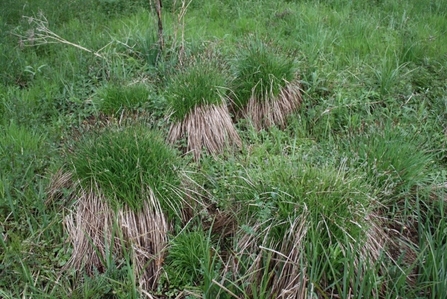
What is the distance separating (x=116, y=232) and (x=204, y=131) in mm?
1180

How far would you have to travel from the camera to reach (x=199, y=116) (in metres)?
3.84

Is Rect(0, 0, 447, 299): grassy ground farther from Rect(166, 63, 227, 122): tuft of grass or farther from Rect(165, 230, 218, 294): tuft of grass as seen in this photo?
Rect(166, 63, 227, 122): tuft of grass

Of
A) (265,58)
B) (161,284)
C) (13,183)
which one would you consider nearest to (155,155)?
(161,284)

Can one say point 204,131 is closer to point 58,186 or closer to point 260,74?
point 260,74

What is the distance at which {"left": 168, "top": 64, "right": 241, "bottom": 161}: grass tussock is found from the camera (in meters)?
3.81

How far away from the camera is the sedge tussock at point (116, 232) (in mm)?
2908

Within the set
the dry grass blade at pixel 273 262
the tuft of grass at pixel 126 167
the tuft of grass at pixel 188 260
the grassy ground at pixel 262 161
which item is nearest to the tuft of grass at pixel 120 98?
the grassy ground at pixel 262 161

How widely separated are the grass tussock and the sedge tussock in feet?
2.73

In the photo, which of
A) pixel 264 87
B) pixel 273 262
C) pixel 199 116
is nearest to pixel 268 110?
pixel 264 87

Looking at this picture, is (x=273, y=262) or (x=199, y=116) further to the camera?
(x=199, y=116)

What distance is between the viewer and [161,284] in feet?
9.28

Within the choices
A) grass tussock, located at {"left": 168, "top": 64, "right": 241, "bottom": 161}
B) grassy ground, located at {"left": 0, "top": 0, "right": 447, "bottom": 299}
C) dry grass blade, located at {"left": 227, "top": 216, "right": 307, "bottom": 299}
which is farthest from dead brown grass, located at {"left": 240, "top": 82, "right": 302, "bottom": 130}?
dry grass blade, located at {"left": 227, "top": 216, "right": 307, "bottom": 299}

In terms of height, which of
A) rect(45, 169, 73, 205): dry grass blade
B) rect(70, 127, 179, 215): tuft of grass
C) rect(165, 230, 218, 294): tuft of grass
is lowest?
rect(165, 230, 218, 294): tuft of grass

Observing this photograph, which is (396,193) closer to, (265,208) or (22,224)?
(265,208)
